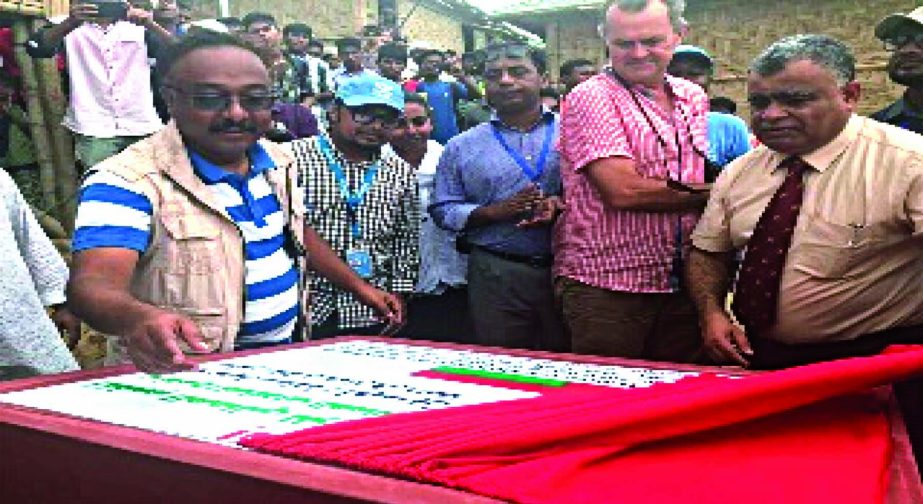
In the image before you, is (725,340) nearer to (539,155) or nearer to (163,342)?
(163,342)

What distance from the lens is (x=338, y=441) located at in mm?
1237

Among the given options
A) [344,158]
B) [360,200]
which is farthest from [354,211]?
[344,158]

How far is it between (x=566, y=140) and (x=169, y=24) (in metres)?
4.30

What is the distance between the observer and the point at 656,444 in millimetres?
1253

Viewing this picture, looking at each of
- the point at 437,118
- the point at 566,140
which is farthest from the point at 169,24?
the point at 566,140

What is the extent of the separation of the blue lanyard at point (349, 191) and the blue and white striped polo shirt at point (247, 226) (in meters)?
1.07

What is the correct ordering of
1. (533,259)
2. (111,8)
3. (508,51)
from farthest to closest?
1. (111,8)
2. (508,51)
3. (533,259)

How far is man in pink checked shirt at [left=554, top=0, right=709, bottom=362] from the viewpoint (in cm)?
297

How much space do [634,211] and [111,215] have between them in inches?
63.6

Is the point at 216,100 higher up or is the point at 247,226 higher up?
the point at 216,100

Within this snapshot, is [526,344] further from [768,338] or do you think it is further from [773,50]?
[773,50]

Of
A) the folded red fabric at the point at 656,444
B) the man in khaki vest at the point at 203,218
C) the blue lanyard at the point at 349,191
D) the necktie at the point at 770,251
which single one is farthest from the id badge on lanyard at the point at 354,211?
the folded red fabric at the point at 656,444

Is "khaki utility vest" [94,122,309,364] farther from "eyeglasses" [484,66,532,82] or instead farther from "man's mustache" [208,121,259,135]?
"eyeglasses" [484,66,532,82]

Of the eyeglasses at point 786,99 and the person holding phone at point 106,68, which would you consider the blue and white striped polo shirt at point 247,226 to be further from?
the person holding phone at point 106,68
